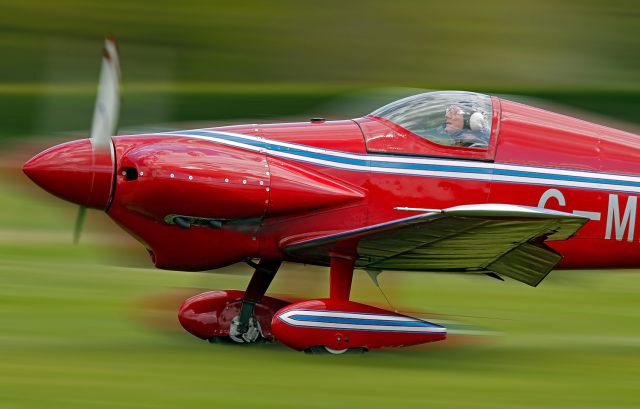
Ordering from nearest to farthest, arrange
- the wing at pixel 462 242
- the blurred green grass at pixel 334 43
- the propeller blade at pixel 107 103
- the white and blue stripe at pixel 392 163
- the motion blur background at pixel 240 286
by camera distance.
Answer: the motion blur background at pixel 240 286 < the wing at pixel 462 242 < the propeller blade at pixel 107 103 < the white and blue stripe at pixel 392 163 < the blurred green grass at pixel 334 43

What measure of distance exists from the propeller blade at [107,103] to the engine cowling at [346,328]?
5.88ft

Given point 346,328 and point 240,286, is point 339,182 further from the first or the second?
point 240,286

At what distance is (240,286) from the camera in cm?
1380

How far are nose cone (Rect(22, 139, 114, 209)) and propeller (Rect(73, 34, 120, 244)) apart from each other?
0.03 ft

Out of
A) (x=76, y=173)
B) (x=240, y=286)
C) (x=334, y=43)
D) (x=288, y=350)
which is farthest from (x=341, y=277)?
(x=334, y=43)

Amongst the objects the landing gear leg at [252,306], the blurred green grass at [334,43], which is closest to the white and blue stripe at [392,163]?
the landing gear leg at [252,306]

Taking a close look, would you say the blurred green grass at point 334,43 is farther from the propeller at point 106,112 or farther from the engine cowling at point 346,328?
the engine cowling at point 346,328

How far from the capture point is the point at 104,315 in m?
10.7

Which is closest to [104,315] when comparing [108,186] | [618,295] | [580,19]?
[108,186]

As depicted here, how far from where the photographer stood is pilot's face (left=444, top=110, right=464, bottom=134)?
9383mm

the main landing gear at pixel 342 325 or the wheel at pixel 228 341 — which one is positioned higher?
the main landing gear at pixel 342 325

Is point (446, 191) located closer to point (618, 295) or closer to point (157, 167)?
point (157, 167)

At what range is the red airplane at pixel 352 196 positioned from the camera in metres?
8.70

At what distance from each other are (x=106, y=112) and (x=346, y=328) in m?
2.38
